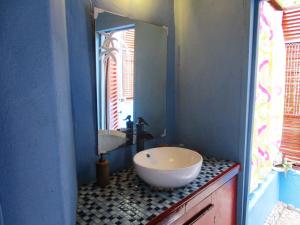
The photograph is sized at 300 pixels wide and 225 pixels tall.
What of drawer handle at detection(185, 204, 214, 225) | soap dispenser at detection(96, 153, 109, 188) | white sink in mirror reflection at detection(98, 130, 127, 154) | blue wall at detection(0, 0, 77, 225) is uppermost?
blue wall at detection(0, 0, 77, 225)

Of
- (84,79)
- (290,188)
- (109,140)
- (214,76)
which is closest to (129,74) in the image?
(84,79)

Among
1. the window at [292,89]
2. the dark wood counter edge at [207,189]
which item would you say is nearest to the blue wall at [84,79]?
the dark wood counter edge at [207,189]

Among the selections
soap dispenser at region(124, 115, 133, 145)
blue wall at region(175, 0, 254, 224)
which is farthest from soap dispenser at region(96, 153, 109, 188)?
blue wall at region(175, 0, 254, 224)

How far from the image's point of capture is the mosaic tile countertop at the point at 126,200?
2.93 feet

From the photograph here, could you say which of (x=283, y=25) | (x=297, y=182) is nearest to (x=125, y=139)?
(x=297, y=182)

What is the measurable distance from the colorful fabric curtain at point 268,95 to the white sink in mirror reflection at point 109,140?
3.57 feet

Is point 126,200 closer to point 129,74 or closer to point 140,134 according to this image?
point 140,134

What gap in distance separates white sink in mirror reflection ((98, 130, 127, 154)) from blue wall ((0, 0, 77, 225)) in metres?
0.74

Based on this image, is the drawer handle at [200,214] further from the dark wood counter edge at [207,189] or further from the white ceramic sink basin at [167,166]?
the white ceramic sink basin at [167,166]

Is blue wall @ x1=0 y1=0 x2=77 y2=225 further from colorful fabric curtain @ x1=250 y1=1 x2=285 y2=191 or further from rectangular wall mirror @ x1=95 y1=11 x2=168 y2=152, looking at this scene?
colorful fabric curtain @ x1=250 y1=1 x2=285 y2=191

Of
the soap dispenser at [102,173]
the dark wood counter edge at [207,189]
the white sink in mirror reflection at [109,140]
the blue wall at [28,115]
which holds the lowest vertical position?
the dark wood counter edge at [207,189]

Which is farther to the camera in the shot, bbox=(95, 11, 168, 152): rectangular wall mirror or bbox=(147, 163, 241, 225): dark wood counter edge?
bbox=(95, 11, 168, 152): rectangular wall mirror

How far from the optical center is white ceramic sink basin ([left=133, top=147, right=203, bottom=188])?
104 cm

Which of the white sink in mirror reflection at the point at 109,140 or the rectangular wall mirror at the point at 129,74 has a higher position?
the rectangular wall mirror at the point at 129,74
